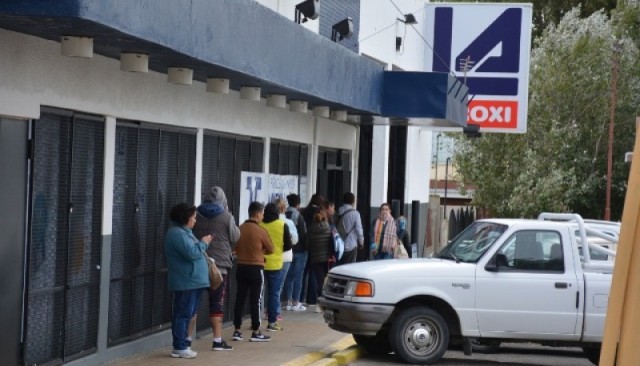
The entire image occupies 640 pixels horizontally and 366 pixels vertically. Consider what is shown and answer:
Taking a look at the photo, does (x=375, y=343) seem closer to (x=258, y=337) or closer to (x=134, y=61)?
(x=258, y=337)

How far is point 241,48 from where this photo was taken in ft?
42.6

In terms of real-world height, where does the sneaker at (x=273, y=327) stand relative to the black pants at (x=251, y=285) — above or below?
below

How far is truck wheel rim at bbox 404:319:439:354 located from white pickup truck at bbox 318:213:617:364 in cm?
1

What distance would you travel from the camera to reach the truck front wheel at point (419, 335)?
14.7 m

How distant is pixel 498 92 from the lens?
→ 89.6 feet

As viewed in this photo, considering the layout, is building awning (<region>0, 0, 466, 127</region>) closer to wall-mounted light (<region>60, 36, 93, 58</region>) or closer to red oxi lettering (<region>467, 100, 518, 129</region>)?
wall-mounted light (<region>60, 36, 93, 58</region>)

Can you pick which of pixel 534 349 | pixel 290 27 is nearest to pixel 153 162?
pixel 290 27

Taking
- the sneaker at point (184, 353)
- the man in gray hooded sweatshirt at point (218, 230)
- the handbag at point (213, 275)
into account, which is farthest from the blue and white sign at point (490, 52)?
the sneaker at point (184, 353)

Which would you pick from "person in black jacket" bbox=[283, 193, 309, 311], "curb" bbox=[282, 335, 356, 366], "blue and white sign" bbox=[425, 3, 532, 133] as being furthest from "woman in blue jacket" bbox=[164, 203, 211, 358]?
"blue and white sign" bbox=[425, 3, 532, 133]

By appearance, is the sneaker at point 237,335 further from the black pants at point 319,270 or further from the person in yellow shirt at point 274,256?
the black pants at point 319,270

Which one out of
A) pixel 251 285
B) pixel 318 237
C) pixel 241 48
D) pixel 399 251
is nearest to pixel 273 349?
pixel 251 285

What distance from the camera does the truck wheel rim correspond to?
581 inches

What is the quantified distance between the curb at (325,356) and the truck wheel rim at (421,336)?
0.93 metres

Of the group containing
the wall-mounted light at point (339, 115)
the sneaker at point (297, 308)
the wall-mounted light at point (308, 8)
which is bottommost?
the sneaker at point (297, 308)
